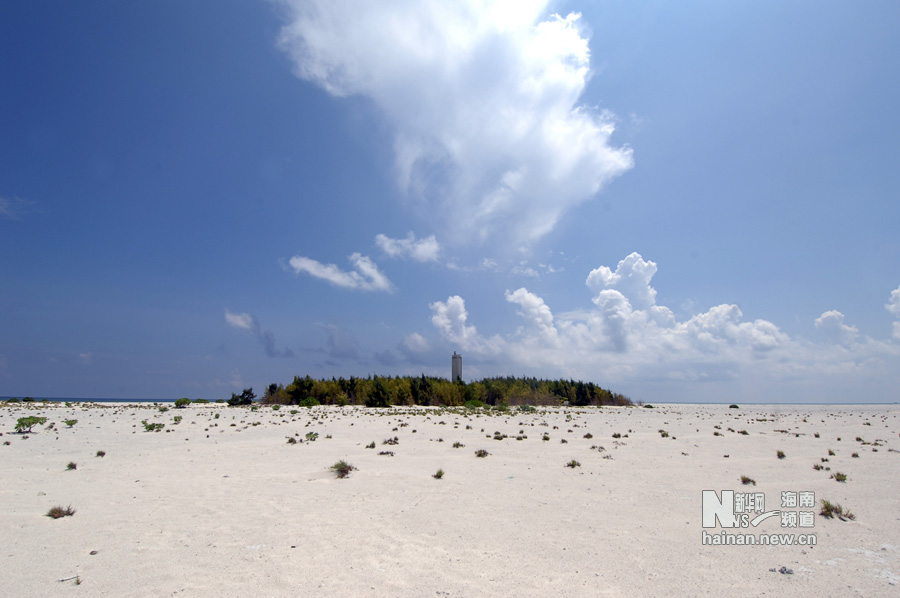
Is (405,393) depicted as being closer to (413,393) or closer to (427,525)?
(413,393)

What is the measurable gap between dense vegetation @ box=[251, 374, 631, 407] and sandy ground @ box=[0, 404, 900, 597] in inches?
1375

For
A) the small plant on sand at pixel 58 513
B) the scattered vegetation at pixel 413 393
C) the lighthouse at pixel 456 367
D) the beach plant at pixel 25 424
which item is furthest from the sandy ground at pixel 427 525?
the lighthouse at pixel 456 367

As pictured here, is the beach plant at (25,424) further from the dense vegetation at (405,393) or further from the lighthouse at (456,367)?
the lighthouse at (456,367)

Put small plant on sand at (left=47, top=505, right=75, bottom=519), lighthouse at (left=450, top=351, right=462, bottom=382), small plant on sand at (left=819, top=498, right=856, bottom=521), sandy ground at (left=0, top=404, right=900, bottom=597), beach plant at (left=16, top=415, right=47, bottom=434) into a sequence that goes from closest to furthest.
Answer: sandy ground at (left=0, top=404, right=900, bottom=597)
small plant on sand at (left=819, top=498, right=856, bottom=521)
small plant on sand at (left=47, top=505, right=75, bottom=519)
beach plant at (left=16, top=415, right=47, bottom=434)
lighthouse at (left=450, top=351, right=462, bottom=382)

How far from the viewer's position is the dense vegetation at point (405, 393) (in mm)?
50219

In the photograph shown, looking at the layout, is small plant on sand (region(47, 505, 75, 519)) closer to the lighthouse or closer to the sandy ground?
the sandy ground

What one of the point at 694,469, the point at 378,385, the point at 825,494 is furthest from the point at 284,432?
the point at 378,385

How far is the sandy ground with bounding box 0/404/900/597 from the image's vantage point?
556cm

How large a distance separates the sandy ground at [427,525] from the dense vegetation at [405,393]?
115 feet

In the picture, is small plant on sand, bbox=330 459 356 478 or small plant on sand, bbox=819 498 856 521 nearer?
small plant on sand, bbox=819 498 856 521

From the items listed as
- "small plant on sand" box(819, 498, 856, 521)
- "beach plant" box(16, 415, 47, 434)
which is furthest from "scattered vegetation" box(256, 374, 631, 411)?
"small plant on sand" box(819, 498, 856, 521)

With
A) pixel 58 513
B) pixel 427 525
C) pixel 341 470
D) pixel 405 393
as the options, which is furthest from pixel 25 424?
pixel 405 393

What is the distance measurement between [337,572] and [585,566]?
356 centimetres

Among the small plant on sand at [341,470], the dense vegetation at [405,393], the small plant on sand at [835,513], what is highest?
the small plant on sand at [835,513]
